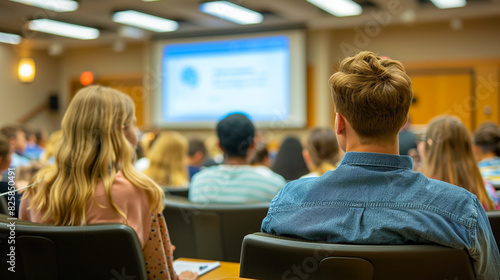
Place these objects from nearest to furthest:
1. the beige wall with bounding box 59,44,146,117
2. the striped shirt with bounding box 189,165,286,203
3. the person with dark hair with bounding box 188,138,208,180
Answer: the striped shirt with bounding box 189,165,286,203 < the person with dark hair with bounding box 188,138,208,180 < the beige wall with bounding box 59,44,146,117

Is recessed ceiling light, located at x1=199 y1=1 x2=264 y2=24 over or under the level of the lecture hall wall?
over

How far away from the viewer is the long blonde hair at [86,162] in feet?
4.63

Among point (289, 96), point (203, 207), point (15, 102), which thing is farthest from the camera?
point (15, 102)

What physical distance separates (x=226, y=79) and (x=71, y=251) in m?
7.75

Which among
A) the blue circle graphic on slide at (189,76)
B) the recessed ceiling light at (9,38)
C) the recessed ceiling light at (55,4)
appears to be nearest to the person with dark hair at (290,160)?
the recessed ceiling light at (55,4)

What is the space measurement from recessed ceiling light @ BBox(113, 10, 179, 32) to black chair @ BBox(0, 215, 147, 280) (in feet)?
22.2

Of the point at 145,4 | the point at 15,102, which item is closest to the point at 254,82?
the point at 145,4

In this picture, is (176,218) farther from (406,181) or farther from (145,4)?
(145,4)

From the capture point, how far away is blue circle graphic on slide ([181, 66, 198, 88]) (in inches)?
349

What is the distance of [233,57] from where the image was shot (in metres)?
8.55

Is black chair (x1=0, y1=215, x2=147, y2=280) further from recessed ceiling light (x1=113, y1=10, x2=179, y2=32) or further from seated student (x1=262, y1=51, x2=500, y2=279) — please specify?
recessed ceiling light (x1=113, y1=10, x2=179, y2=32)

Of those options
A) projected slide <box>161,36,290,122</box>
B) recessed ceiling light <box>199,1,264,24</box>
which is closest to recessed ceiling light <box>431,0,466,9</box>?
projected slide <box>161,36,290,122</box>

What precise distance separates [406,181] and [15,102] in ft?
34.8

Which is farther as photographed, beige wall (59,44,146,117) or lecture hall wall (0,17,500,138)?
beige wall (59,44,146,117)
